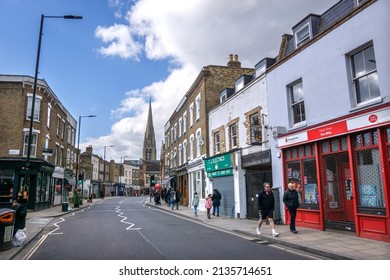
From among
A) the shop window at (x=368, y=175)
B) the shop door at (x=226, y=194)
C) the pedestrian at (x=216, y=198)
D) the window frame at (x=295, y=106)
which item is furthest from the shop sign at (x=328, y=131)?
the pedestrian at (x=216, y=198)

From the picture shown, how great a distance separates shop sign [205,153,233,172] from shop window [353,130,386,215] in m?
8.50

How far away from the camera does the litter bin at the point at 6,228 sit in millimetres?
8073

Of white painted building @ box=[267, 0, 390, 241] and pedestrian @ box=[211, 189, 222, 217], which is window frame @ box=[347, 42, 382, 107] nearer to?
white painted building @ box=[267, 0, 390, 241]

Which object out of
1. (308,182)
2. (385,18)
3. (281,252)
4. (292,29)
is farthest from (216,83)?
(281,252)

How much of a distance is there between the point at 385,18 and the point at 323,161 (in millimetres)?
4907

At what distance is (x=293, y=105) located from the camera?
13.1 metres

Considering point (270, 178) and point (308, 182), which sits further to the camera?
point (270, 178)

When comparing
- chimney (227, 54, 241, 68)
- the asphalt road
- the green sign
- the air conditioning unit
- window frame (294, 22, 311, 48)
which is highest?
chimney (227, 54, 241, 68)

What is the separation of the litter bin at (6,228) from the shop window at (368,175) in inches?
389

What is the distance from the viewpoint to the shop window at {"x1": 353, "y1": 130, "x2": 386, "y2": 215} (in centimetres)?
899

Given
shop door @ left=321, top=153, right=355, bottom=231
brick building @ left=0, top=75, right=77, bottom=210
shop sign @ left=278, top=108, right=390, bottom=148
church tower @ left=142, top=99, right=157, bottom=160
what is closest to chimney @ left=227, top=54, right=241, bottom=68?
shop sign @ left=278, top=108, right=390, bottom=148

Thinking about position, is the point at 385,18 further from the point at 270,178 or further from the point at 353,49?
the point at 270,178

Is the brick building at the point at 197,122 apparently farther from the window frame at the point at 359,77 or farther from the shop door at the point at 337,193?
the window frame at the point at 359,77

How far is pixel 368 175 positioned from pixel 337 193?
1605mm
